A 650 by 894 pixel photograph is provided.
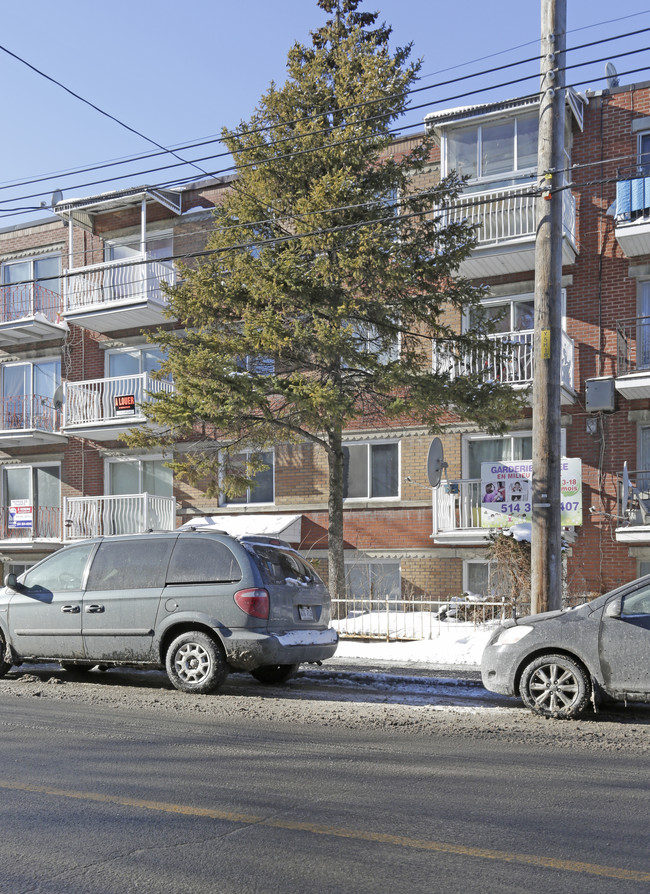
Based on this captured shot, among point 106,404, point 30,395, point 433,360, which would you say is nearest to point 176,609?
point 433,360

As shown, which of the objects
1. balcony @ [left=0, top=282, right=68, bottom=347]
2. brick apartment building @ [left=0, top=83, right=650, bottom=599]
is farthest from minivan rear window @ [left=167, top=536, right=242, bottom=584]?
balcony @ [left=0, top=282, right=68, bottom=347]

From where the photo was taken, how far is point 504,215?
60.7 ft

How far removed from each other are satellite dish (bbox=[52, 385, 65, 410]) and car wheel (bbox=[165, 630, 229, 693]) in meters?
16.3

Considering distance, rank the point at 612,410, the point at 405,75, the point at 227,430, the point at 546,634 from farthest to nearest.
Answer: the point at 612,410, the point at 227,430, the point at 405,75, the point at 546,634

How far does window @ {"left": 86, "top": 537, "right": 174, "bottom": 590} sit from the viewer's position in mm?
9742

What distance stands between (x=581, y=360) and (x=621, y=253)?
236cm

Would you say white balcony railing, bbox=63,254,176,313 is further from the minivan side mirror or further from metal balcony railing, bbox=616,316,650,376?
the minivan side mirror

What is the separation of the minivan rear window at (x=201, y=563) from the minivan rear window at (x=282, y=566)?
0.29m

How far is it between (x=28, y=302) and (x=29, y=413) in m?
3.31

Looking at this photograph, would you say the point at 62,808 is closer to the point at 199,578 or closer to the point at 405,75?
the point at 199,578

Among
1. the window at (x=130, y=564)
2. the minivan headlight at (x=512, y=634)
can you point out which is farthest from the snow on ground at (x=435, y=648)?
the window at (x=130, y=564)

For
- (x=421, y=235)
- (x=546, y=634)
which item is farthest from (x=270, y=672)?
(x=421, y=235)

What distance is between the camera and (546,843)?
→ 4.44 metres

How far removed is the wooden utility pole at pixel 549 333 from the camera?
418 inches
